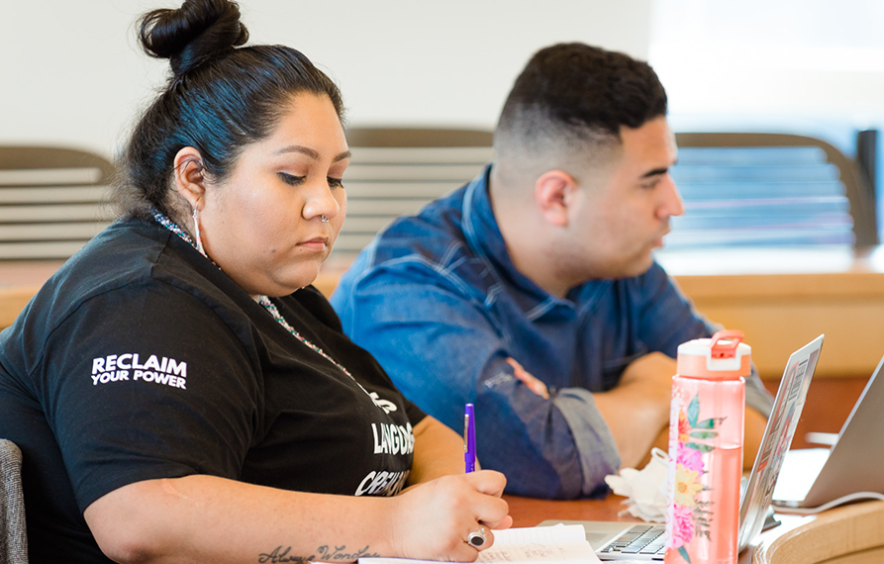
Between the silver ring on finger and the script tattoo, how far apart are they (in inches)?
3.4

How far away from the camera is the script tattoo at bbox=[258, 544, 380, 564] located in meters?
0.78

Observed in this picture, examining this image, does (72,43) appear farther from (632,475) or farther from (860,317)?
(860,317)

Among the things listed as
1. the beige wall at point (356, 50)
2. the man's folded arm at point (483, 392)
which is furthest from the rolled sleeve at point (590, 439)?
the beige wall at point (356, 50)

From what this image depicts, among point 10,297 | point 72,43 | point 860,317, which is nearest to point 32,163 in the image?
point 72,43

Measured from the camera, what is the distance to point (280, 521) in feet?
2.58

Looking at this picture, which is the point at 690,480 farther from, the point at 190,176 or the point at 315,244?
the point at 190,176

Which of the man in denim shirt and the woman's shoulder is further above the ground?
the woman's shoulder

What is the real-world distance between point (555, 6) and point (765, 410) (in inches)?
70.0

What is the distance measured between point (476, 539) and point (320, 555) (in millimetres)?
143

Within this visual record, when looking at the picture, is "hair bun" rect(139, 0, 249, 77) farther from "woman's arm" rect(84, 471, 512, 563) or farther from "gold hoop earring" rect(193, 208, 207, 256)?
"woman's arm" rect(84, 471, 512, 563)

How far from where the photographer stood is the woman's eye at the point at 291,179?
94cm

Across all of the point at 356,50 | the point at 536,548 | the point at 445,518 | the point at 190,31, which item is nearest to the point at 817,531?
the point at 536,548

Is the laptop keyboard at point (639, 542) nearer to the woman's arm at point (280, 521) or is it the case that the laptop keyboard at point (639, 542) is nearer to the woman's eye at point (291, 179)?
the woman's arm at point (280, 521)

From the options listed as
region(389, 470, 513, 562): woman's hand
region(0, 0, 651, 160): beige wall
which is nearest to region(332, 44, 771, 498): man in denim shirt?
region(389, 470, 513, 562): woman's hand
